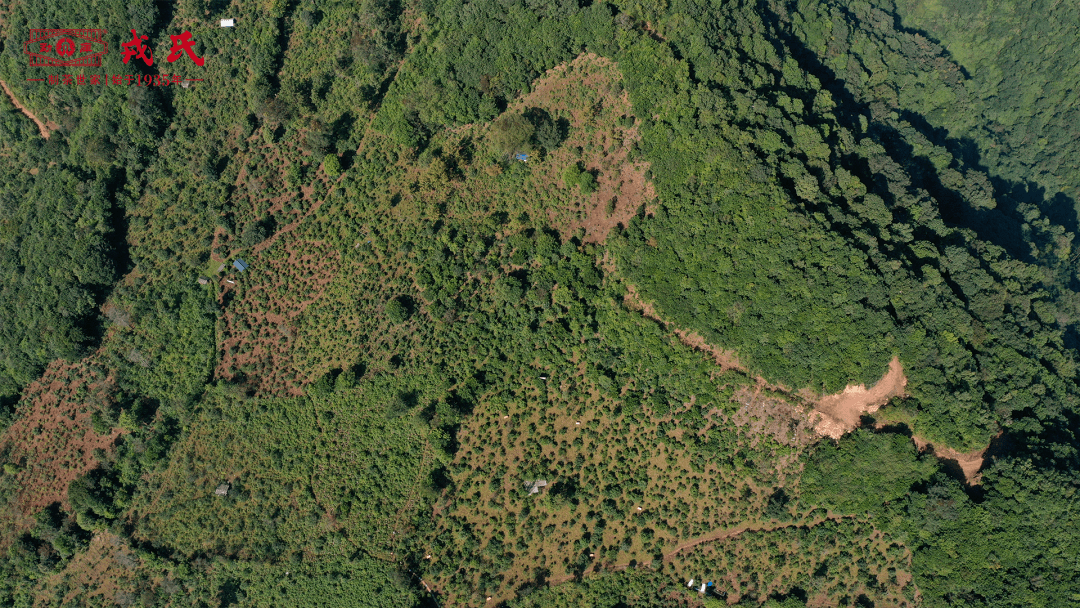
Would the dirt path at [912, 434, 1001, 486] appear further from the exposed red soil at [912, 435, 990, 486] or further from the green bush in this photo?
the green bush

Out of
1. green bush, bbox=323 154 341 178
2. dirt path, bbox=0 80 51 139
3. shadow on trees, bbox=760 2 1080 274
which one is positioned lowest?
dirt path, bbox=0 80 51 139

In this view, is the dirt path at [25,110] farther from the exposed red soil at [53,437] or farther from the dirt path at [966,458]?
the dirt path at [966,458]

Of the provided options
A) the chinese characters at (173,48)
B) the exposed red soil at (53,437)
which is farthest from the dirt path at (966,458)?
the chinese characters at (173,48)

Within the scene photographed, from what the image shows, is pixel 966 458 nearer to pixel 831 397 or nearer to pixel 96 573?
pixel 831 397

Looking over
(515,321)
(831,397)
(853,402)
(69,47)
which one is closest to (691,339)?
(831,397)

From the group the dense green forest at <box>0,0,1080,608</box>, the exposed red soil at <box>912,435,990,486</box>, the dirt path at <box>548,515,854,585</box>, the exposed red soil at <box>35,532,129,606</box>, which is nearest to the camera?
the exposed red soil at <box>912,435,990,486</box>

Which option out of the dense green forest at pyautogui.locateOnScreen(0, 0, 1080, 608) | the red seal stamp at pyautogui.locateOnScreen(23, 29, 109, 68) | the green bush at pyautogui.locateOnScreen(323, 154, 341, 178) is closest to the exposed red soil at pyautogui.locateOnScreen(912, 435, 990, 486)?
the dense green forest at pyautogui.locateOnScreen(0, 0, 1080, 608)
